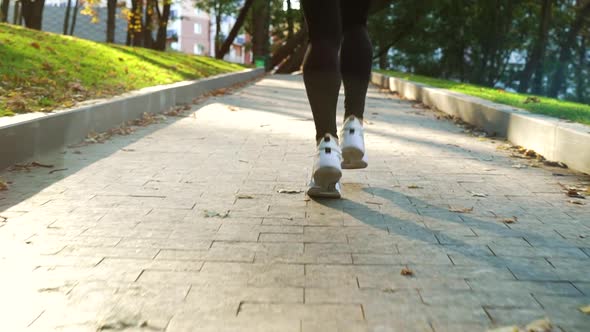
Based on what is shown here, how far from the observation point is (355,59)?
363cm

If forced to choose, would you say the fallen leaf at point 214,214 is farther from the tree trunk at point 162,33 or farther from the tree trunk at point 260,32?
the tree trunk at point 260,32

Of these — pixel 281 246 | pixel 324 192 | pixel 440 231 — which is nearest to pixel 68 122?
pixel 324 192

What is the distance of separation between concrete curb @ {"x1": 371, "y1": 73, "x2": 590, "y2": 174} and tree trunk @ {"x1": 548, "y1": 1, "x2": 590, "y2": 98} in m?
11.2

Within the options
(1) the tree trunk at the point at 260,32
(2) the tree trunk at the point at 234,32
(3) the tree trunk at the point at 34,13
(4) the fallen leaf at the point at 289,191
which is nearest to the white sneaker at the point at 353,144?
(4) the fallen leaf at the point at 289,191

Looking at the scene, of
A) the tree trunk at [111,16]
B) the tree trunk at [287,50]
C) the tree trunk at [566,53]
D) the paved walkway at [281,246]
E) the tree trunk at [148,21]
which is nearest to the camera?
the paved walkway at [281,246]

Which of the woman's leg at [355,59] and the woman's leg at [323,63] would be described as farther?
the woman's leg at [355,59]

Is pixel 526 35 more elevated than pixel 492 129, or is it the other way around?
pixel 526 35

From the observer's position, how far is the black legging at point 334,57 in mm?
3291

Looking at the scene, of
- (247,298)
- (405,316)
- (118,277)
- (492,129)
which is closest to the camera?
(405,316)

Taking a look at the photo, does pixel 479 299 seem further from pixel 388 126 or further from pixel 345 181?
pixel 388 126

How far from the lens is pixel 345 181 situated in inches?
166

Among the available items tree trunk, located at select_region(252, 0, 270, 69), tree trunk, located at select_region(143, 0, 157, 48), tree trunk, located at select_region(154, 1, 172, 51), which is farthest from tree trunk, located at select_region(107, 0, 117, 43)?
tree trunk, located at select_region(252, 0, 270, 69)

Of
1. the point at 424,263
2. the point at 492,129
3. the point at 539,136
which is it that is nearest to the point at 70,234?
the point at 424,263

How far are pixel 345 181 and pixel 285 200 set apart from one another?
73 cm
